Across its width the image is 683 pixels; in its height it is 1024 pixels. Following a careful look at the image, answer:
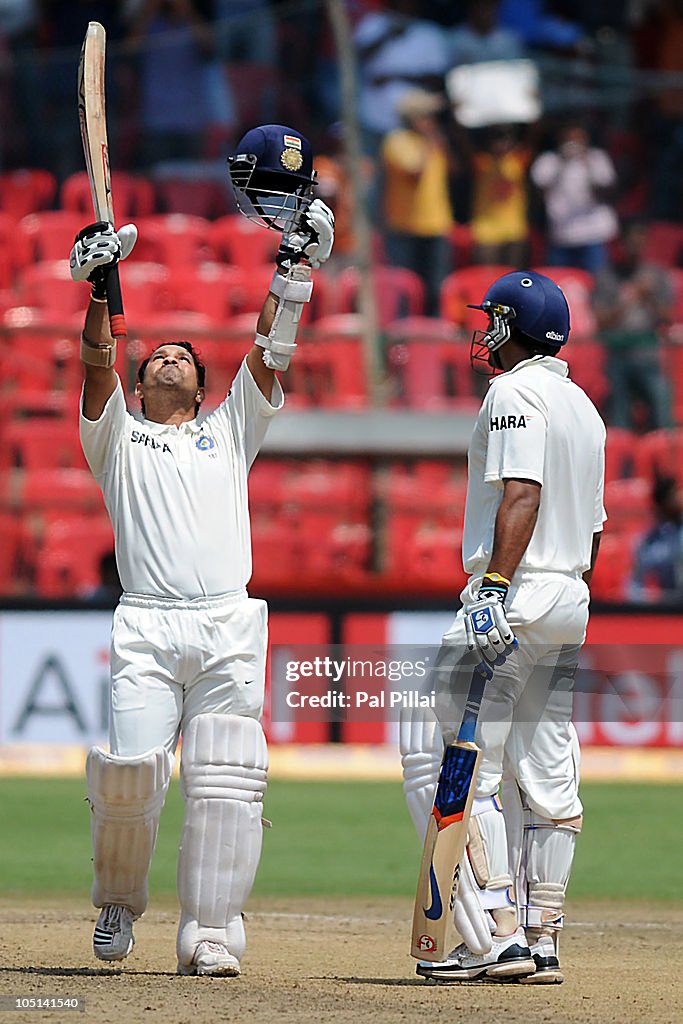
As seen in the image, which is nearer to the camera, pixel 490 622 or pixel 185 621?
pixel 490 622

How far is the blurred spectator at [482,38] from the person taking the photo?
45.5 ft

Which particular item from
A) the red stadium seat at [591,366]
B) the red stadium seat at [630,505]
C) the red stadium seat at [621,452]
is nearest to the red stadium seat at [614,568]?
the red stadium seat at [630,505]

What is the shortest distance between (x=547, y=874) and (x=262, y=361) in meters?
1.76

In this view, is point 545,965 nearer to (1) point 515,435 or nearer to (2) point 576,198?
(1) point 515,435

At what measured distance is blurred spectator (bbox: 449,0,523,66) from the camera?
13883 millimetres

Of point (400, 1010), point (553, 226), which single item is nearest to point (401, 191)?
point (553, 226)

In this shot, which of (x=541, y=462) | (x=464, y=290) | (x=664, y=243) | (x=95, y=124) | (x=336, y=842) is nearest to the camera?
(x=541, y=462)

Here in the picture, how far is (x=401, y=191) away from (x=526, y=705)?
857 cm

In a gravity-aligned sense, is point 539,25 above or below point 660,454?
above

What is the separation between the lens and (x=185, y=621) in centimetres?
535

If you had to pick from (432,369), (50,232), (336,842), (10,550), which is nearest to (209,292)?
(50,232)

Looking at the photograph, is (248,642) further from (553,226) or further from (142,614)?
(553,226)

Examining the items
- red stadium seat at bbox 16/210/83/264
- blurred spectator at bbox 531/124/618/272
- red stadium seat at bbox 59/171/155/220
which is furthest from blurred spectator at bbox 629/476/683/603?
red stadium seat at bbox 16/210/83/264

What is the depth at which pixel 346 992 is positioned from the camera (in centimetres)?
509
